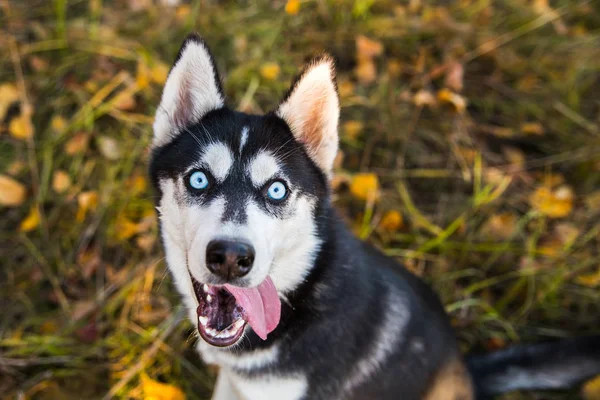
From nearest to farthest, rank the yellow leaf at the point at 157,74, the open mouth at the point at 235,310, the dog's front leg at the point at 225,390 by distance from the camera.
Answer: the open mouth at the point at 235,310
the dog's front leg at the point at 225,390
the yellow leaf at the point at 157,74

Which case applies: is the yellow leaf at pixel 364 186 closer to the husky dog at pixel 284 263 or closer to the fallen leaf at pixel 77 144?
the husky dog at pixel 284 263

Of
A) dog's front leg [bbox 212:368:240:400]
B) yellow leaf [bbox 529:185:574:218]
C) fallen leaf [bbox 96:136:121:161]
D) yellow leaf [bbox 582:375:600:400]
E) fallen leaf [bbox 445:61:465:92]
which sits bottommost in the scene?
yellow leaf [bbox 582:375:600:400]

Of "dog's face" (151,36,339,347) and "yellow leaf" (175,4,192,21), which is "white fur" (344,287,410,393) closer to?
"dog's face" (151,36,339,347)

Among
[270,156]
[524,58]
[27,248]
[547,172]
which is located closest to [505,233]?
[547,172]

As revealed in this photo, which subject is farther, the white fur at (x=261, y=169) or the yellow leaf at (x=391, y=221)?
the yellow leaf at (x=391, y=221)

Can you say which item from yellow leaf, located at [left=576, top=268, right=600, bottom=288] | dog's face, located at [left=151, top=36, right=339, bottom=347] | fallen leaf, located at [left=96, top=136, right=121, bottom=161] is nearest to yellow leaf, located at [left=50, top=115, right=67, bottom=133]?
fallen leaf, located at [left=96, top=136, right=121, bottom=161]

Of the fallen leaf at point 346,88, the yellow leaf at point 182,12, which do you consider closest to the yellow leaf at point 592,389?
the fallen leaf at point 346,88

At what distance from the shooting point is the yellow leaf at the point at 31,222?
3451 millimetres

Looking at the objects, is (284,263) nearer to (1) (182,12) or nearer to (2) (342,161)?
(2) (342,161)

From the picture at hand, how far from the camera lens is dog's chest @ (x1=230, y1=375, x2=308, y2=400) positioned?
2166 mm

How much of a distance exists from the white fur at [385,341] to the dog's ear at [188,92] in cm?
122

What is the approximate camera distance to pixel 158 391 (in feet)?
9.33

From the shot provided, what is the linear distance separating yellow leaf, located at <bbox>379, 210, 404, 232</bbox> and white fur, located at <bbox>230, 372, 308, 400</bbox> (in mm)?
1719

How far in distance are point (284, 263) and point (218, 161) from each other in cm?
52
